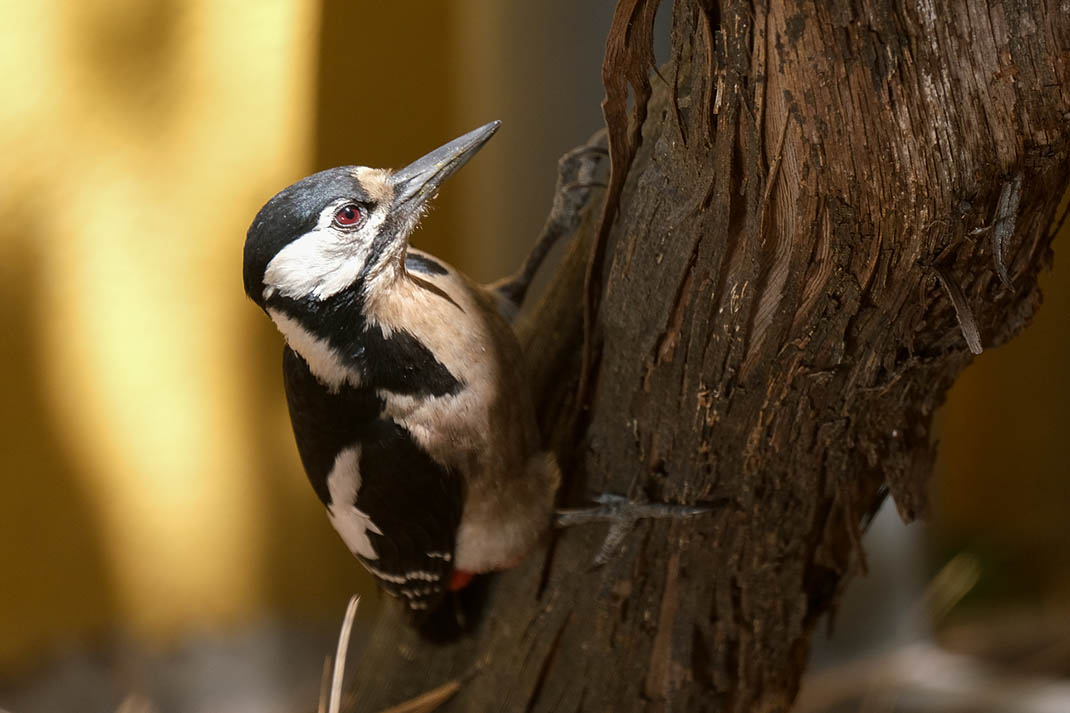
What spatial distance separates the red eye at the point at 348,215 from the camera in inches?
44.8

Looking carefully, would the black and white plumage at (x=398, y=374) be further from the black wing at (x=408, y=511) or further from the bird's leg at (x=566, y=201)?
the bird's leg at (x=566, y=201)

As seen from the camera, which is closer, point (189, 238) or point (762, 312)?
point (762, 312)

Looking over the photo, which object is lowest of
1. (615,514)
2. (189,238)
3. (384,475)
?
(615,514)

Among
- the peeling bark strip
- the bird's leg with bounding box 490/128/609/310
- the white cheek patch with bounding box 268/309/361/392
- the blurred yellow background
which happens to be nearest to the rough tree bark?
the peeling bark strip

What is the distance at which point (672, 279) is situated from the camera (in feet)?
3.62

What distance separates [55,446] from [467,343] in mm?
1176

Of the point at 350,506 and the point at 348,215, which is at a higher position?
the point at 348,215

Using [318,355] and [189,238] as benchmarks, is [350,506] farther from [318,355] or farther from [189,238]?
[189,238]

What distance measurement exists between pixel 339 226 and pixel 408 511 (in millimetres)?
452

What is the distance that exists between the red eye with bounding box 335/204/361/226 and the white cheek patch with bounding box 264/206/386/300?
0.03ft

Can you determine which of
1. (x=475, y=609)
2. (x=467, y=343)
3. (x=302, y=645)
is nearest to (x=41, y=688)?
(x=302, y=645)

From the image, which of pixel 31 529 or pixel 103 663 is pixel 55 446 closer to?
pixel 31 529

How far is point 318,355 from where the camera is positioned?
3.94 ft


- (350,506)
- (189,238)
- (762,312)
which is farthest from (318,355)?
(189,238)
